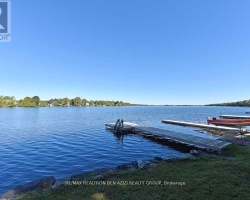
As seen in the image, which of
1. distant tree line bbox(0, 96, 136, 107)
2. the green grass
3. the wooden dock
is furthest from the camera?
distant tree line bbox(0, 96, 136, 107)

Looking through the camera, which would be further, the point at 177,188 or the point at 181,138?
the point at 181,138

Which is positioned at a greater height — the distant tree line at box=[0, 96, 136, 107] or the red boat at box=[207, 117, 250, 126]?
the distant tree line at box=[0, 96, 136, 107]

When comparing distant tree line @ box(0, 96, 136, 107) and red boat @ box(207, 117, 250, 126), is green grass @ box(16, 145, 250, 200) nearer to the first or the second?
red boat @ box(207, 117, 250, 126)

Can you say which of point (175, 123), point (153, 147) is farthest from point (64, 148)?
point (175, 123)

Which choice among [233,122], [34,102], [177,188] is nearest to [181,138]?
[177,188]

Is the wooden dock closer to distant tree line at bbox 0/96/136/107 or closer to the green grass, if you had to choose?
the green grass

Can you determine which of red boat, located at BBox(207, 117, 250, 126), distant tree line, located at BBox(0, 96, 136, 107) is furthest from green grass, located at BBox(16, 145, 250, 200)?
distant tree line, located at BBox(0, 96, 136, 107)

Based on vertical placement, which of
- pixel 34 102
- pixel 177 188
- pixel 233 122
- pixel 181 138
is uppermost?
pixel 34 102

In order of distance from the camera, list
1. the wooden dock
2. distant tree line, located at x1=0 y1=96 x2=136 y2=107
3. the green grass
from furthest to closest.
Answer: distant tree line, located at x1=0 y1=96 x2=136 y2=107
the wooden dock
the green grass

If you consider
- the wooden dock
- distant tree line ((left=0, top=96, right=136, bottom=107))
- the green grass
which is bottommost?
the wooden dock

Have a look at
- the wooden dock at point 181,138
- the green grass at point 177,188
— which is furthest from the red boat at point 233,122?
the green grass at point 177,188

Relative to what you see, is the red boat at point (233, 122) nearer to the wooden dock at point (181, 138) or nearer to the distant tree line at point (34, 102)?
the wooden dock at point (181, 138)

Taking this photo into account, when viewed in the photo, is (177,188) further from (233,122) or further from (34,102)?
(34,102)

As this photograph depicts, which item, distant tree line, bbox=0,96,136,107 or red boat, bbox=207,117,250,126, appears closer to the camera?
red boat, bbox=207,117,250,126
